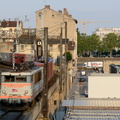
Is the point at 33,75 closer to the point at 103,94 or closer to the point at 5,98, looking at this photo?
the point at 5,98

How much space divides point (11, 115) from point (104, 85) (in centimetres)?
1222

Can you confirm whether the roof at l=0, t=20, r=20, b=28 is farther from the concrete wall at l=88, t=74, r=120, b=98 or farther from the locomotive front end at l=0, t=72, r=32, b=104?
the locomotive front end at l=0, t=72, r=32, b=104

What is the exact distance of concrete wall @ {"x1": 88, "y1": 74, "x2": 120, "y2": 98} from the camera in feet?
111

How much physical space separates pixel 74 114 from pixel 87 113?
0.80 metres

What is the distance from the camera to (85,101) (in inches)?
1038

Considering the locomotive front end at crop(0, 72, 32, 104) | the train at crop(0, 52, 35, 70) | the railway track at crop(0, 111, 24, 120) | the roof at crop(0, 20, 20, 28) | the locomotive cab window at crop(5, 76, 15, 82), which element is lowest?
the railway track at crop(0, 111, 24, 120)

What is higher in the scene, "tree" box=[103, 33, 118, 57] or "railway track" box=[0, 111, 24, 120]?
"tree" box=[103, 33, 118, 57]

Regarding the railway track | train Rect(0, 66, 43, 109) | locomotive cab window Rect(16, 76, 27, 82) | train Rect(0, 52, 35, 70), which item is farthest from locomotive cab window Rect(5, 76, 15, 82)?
the railway track

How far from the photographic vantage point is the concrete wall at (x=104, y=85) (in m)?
33.8

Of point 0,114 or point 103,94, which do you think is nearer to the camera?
point 0,114

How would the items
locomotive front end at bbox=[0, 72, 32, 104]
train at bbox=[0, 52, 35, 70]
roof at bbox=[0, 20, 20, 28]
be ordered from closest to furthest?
locomotive front end at bbox=[0, 72, 32, 104] → train at bbox=[0, 52, 35, 70] → roof at bbox=[0, 20, 20, 28]

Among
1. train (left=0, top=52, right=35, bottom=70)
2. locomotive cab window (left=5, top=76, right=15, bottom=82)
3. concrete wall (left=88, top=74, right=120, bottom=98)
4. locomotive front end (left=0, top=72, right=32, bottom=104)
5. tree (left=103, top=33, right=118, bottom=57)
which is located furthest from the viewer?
tree (left=103, top=33, right=118, bottom=57)

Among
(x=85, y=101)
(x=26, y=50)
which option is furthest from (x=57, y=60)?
(x=85, y=101)

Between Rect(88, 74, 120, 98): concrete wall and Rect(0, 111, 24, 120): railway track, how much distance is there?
10556 millimetres
